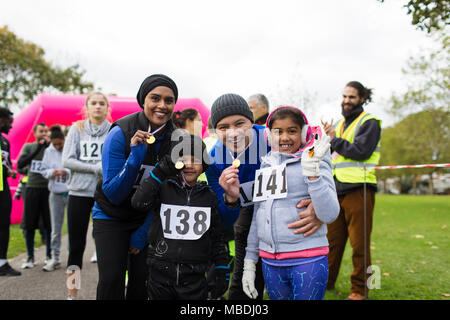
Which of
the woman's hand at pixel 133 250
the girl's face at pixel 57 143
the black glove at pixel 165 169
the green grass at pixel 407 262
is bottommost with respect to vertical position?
the green grass at pixel 407 262

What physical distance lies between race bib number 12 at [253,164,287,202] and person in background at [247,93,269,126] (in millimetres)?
2265

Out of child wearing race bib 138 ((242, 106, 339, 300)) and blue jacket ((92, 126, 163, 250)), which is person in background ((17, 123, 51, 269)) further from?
child wearing race bib 138 ((242, 106, 339, 300))

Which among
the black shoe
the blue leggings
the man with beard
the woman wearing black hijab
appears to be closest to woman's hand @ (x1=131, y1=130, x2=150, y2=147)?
the woman wearing black hijab

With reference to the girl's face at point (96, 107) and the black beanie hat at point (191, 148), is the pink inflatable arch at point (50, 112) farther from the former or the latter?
the black beanie hat at point (191, 148)

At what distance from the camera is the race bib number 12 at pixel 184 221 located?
223 cm

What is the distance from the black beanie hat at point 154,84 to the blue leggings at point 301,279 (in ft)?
4.51

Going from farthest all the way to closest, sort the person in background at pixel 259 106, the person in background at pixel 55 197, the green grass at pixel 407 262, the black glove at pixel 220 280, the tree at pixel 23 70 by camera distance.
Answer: the tree at pixel 23 70
the person in background at pixel 55 197
the person in background at pixel 259 106
the green grass at pixel 407 262
the black glove at pixel 220 280

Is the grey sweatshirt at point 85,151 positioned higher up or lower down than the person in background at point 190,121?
lower down

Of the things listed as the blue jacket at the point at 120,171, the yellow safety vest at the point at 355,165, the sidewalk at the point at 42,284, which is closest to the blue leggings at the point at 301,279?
the blue jacket at the point at 120,171

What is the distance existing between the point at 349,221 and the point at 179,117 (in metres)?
2.38

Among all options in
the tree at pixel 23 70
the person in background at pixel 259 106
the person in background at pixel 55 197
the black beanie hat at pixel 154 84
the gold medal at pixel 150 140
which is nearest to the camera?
the gold medal at pixel 150 140

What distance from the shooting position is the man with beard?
3662 mm

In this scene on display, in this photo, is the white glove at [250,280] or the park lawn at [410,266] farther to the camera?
the park lawn at [410,266]
